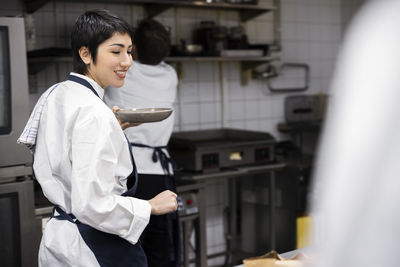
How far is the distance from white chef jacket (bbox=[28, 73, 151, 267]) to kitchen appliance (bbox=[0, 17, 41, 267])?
92cm

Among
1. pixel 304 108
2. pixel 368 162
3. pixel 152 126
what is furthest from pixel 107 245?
pixel 304 108

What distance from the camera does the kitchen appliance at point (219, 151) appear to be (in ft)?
10.2

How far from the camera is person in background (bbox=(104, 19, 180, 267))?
2.59 m

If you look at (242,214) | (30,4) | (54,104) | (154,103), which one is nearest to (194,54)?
(154,103)

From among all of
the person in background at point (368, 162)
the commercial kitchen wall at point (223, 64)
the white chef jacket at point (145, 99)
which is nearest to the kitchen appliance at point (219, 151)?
the commercial kitchen wall at point (223, 64)

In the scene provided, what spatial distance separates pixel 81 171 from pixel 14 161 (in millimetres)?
1147

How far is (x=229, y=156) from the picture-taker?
3236 millimetres

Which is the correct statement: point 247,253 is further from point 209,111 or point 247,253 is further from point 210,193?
point 209,111

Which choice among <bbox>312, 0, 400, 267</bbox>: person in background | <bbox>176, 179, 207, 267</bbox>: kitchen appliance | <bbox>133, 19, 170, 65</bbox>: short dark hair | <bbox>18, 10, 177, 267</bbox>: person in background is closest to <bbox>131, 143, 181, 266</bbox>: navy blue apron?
<bbox>176, 179, 207, 267</bbox>: kitchen appliance

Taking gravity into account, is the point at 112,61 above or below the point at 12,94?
above

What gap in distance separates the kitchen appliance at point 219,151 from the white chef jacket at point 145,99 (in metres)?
0.42

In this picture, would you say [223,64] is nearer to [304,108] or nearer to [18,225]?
[304,108]

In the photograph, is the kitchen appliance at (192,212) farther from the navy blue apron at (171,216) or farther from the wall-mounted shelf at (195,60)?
the wall-mounted shelf at (195,60)

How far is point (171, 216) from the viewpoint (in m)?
2.77
